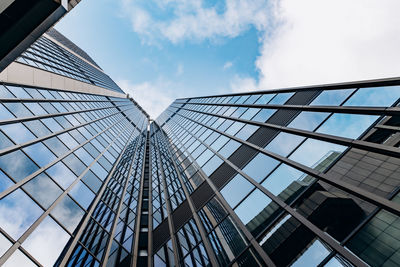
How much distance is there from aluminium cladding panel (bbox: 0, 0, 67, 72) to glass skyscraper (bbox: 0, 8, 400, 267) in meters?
5.96

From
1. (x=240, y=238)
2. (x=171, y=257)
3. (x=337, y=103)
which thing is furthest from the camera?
(x=171, y=257)

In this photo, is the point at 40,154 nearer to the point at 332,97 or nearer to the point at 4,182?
the point at 4,182

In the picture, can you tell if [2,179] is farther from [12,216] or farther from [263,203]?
[263,203]

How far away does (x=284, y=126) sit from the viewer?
1480 cm

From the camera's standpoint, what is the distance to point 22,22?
734 cm

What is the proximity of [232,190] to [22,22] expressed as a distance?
12.0m

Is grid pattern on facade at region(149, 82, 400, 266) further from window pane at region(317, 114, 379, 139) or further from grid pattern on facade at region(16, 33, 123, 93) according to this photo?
grid pattern on facade at region(16, 33, 123, 93)

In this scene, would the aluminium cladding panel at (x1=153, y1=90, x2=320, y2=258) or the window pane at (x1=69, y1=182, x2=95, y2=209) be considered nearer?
the window pane at (x1=69, y1=182, x2=95, y2=209)

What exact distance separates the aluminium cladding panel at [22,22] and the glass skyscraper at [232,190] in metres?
5.96

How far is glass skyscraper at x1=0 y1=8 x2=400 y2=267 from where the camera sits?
25.7ft

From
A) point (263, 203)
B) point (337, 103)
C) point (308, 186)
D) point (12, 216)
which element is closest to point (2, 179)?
point (12, 216)

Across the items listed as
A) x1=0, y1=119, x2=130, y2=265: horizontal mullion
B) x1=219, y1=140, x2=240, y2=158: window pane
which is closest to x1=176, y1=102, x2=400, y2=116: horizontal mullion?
x1=219, y1=140, x2=240, y2=158: window pane

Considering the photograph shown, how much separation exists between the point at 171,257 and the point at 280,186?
320 inches

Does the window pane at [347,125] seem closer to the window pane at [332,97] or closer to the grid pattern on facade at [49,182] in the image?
the window pane at [332,97]
